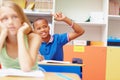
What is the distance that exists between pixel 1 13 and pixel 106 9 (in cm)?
228

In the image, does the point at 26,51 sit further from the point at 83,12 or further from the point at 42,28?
the point at 83,12

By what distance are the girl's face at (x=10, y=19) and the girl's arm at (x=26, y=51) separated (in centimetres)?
4

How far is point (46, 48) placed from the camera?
2.69 meters

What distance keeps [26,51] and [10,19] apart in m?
0.21

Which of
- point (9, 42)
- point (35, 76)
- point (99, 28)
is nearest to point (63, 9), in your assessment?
point (99, 28)

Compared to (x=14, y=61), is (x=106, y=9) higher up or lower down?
higher up

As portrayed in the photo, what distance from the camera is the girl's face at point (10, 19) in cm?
144

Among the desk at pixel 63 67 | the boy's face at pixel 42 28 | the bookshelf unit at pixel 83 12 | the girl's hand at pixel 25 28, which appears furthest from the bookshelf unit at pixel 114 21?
the girl's hand at pixel 25 28

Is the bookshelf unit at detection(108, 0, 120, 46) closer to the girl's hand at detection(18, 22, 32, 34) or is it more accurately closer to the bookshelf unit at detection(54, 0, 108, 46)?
the bookshelf unit at detection(54, 0, 108, 46)

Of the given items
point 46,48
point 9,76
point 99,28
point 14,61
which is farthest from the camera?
point 99,28

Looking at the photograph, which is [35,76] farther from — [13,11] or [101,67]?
[101,67]

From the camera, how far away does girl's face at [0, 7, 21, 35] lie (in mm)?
1436

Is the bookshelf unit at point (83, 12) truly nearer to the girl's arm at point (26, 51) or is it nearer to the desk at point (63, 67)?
the desk at point (63, 67)

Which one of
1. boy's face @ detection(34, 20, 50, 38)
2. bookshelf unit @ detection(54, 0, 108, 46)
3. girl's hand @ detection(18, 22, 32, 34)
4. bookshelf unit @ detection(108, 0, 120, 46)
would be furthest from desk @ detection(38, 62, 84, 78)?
bookshelf unit @ detection(54, 0, 108, 46)
